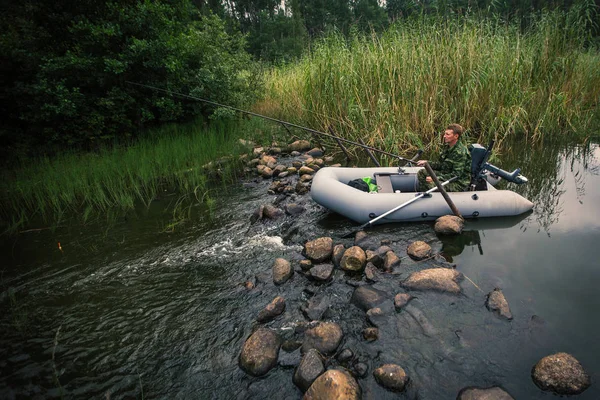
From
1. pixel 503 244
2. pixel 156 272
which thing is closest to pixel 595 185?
pixel 503 244

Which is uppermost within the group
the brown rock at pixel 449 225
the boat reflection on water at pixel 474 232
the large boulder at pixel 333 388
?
the large boulder at pixel 333 388

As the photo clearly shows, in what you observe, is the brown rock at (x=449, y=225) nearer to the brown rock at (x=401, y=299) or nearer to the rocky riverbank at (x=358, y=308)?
the rocky riverbank at (x=358, y=308)

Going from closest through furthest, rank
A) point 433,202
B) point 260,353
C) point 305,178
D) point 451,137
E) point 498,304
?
point 260,353, point 498,304, point 433,202, point 451,137, point 305,178

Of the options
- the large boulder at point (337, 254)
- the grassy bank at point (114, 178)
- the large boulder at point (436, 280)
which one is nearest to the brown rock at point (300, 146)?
the grassy bank at point (114, 178)

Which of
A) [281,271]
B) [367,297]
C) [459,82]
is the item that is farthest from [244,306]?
[459,82]

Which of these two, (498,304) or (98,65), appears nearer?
(498,304)

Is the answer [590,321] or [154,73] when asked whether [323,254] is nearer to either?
[590,321]

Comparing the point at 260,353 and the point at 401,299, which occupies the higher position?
the point at 260,353

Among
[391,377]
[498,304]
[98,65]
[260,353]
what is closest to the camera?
[391,377]

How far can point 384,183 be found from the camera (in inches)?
175

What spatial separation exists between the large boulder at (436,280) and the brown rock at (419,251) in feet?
1.14

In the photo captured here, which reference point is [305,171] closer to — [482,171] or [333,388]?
[482,171]

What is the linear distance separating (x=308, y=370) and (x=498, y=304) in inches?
66.9

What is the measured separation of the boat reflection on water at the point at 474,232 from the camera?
3.58 m
